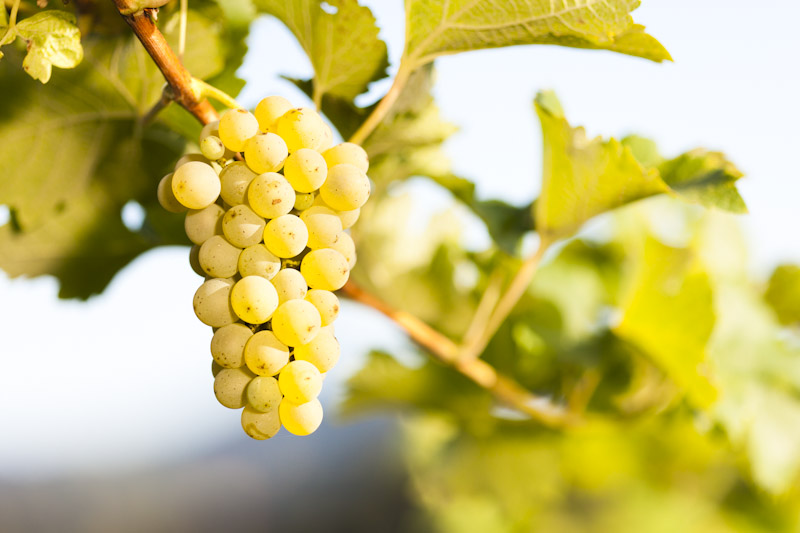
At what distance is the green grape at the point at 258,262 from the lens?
21 cm

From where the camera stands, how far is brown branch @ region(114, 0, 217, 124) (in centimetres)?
20

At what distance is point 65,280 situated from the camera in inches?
14.8

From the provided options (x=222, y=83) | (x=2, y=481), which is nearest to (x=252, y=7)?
(x=222, y=83)

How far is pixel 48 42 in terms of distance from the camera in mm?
202

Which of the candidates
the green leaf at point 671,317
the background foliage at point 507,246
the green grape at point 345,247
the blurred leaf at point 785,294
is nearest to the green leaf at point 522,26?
the background foliage at point 507,246

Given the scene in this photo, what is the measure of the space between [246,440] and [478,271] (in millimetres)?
2747

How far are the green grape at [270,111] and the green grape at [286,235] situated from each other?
0.04 meters

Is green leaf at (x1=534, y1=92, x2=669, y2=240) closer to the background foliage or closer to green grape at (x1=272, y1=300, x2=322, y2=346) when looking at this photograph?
the background foliage

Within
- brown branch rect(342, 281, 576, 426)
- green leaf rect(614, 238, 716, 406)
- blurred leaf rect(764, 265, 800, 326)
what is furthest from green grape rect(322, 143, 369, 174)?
blurred leaf rect(764, 265, 800, 326)

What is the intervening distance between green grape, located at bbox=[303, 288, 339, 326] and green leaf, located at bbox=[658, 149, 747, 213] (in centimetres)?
16

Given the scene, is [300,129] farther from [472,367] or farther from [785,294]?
[785,294]

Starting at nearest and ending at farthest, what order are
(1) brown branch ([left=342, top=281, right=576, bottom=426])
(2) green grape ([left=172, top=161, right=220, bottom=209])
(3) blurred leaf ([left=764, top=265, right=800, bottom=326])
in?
(2) green grape ([left=172, top=161, right=220, bottom=209])
(1) brown branch ([left=342, top=281, right=576, bottom=426])
(3) blurred leaf ([left=764, top=265, right=800, bottom=326])

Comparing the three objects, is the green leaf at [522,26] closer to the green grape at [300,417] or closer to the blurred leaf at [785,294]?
the green grape at [300,417]

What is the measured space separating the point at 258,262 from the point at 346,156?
52 mm
